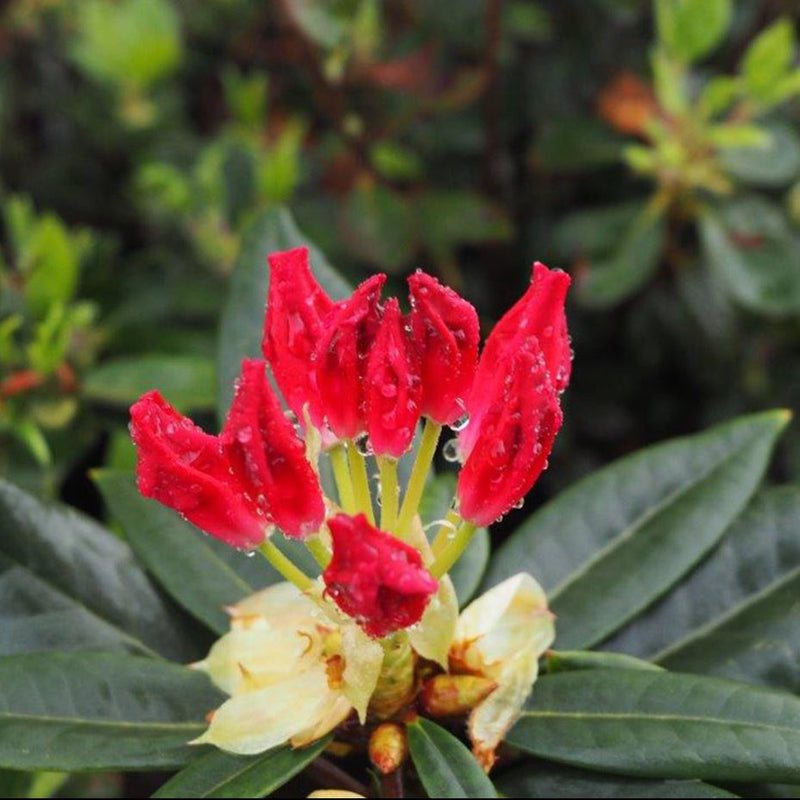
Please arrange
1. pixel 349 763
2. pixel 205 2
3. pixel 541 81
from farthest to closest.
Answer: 1. pixel 205 2
2. pixel 541 81
3. pixel 349 763

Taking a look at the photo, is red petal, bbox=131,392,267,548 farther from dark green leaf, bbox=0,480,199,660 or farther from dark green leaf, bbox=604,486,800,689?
dark green leaf, bbox=604,486,800,689

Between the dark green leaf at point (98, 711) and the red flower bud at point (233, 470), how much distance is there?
19cm

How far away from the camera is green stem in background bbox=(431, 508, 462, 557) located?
0.88m

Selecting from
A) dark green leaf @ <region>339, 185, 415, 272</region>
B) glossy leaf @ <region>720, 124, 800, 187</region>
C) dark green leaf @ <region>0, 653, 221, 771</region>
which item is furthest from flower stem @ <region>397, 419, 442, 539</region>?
glossy leaf @ <region>720, 124, 800, 187</region>

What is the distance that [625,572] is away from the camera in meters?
1.08

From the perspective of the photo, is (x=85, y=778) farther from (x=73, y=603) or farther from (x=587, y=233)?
(x=587, y=233)

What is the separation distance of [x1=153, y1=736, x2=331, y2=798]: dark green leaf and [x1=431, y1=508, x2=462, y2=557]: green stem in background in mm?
159

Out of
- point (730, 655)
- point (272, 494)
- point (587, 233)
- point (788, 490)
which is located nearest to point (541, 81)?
point (587, 233)

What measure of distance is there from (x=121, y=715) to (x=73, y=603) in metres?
0.16

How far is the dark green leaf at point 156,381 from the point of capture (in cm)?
142

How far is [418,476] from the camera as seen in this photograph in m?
0.87

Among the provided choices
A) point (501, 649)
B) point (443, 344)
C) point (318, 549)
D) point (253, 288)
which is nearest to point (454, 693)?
point (501, 649)

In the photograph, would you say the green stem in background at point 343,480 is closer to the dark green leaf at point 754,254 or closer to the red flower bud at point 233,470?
the red flower bud at point 233,470

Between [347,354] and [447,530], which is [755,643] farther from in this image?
Result: [347,354]
